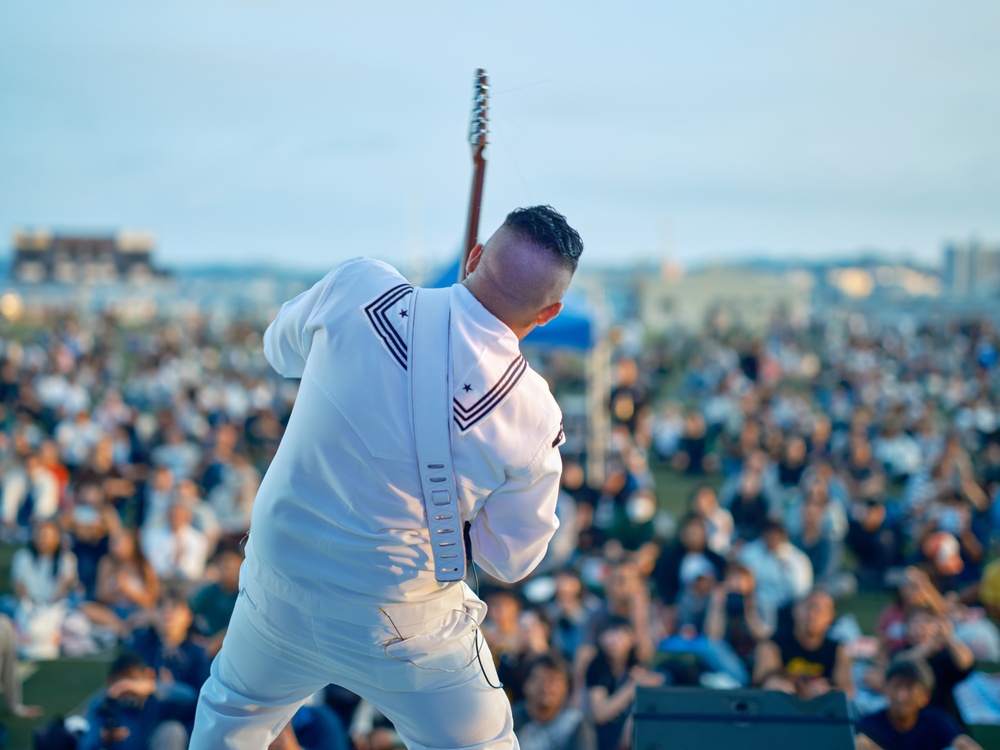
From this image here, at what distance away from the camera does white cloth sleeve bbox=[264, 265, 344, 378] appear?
190cm

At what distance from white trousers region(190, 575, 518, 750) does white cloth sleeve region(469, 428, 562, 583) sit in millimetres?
177

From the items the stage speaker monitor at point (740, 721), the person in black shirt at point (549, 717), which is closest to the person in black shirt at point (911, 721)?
the person in black shirt at point (549, 717)

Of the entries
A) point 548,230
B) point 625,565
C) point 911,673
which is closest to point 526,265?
point 548,230

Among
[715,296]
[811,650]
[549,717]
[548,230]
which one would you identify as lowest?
[715,296]

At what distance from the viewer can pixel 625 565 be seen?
17.4 ft

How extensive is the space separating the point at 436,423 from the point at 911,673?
2813 millimetres

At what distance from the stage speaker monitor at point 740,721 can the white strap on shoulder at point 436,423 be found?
844mm

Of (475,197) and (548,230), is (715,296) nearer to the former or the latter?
(475,197)

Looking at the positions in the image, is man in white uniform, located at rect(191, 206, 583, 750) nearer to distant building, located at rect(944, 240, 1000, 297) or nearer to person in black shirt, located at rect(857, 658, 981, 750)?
person in black shirt, located at rect(857, 658, 981, 750)

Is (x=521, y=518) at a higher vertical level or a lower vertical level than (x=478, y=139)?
lower

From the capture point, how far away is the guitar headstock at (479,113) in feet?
7.06

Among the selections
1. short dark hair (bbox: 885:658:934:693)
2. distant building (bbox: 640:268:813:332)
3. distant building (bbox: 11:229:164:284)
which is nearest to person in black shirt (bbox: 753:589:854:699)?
short dark hair (bbox: 885:658:934:693)

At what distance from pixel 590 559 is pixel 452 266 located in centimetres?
233

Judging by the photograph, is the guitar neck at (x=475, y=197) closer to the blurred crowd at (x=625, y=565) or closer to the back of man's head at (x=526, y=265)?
the back of man's head at (x=526, y=265)
